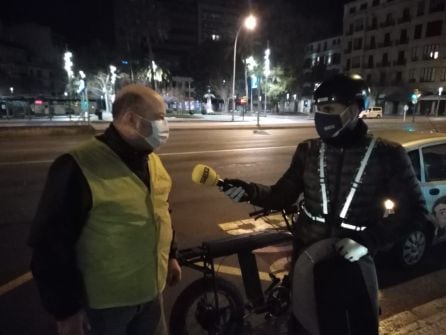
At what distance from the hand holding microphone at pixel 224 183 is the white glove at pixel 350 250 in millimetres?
733

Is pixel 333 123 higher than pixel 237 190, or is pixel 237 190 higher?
pixel 333 123

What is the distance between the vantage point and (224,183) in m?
2.39

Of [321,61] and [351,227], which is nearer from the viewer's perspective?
[351,227]

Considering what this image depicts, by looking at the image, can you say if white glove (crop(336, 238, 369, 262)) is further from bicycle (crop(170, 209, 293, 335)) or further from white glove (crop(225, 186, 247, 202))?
bicycle (crop(170, 209, 293, 335))

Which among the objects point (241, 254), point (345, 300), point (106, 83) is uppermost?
point (106, 83)

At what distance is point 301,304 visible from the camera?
6.73 ft

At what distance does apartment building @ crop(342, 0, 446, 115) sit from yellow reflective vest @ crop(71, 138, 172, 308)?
54.3 m

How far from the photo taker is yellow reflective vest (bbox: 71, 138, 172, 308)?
5.51 ft

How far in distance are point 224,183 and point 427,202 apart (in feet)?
10.8

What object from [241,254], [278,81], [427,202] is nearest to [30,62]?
[278,81]

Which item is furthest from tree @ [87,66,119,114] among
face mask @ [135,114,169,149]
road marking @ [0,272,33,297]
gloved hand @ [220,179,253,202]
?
face mask @ [135,114,169,149]

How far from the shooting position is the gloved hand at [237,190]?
239 cm

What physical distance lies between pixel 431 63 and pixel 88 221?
67400 mm

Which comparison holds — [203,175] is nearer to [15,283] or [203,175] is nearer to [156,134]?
[156,134]
